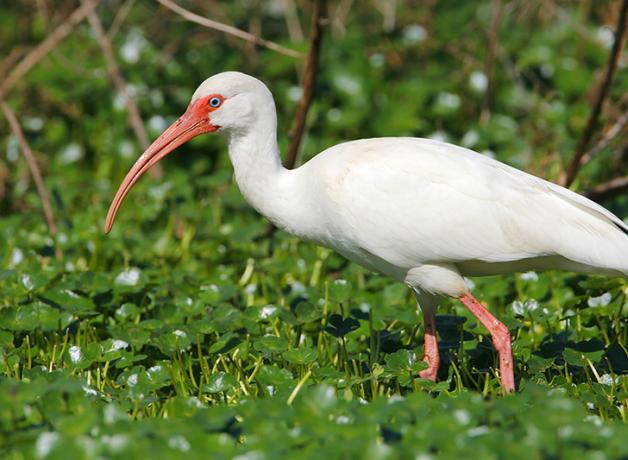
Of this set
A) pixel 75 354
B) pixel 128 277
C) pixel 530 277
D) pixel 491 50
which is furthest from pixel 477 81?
pixel 75 354

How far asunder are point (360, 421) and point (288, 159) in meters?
3.52

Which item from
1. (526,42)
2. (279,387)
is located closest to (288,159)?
(279,387)

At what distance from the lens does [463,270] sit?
5.84m

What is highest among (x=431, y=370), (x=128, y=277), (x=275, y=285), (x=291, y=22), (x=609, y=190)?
(x=291, y=22)

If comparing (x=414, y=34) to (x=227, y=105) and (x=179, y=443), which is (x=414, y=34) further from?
(x=179, y=443)

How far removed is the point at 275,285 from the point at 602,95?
2.42 m

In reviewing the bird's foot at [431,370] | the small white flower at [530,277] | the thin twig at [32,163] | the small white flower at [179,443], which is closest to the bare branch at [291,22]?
the thin twig at [32,163]

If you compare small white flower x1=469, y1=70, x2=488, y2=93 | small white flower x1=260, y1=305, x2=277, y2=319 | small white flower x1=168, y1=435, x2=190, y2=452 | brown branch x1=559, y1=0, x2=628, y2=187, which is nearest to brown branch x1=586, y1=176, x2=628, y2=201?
brown branch x1=559, y1=0, x2=628, y2=187

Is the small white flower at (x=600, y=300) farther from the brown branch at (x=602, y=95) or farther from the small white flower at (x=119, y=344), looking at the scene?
the small white flower at (x=119, y=344)

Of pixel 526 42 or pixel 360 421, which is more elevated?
pixel 526 42

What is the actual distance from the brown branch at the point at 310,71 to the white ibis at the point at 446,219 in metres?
1.60

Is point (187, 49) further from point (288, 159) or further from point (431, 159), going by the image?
point (431, 159)

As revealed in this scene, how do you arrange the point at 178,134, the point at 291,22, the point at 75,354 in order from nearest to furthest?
1. the point at 75,354
2. the point at 178,134
3. the point at 291,22

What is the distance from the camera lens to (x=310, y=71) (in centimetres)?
740
